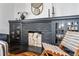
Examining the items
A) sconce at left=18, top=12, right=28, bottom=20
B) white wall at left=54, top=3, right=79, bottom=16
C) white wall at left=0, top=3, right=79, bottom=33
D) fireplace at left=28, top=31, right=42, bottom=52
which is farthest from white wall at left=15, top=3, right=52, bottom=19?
fireplace at left=28, top=31, right=42, bottom=52

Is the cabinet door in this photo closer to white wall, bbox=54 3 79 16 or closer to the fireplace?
the fireplace

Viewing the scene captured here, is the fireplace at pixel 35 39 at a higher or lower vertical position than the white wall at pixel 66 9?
lower

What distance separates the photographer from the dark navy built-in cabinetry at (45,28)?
261 centimetres

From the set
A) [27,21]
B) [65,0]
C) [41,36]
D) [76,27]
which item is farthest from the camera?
[27,21]

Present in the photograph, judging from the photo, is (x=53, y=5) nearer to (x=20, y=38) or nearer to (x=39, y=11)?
(x=39, y=11)

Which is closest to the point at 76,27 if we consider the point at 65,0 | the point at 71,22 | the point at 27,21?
the point at 71,22

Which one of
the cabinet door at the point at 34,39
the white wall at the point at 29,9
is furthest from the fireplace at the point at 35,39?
the white wall at the point at 29,9

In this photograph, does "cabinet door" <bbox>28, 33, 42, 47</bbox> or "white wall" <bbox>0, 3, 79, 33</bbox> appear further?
"cabinet door" <bbox>28, 33, 42, 47</bbox>

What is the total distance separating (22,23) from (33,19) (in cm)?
44

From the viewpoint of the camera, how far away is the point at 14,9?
3.29 m

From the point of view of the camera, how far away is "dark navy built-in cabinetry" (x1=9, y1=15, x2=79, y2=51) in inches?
103

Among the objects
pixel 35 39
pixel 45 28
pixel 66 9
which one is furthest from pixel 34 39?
pixel 66 9

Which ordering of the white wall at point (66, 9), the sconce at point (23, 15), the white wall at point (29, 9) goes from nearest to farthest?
the white wall at point (66, 9)
the white wall at point (29, 9)
the sconce at point (23, 15)

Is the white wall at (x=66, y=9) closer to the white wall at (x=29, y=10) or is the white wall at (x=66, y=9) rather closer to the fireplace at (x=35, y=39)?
the white wall at (x=29, y=10)
